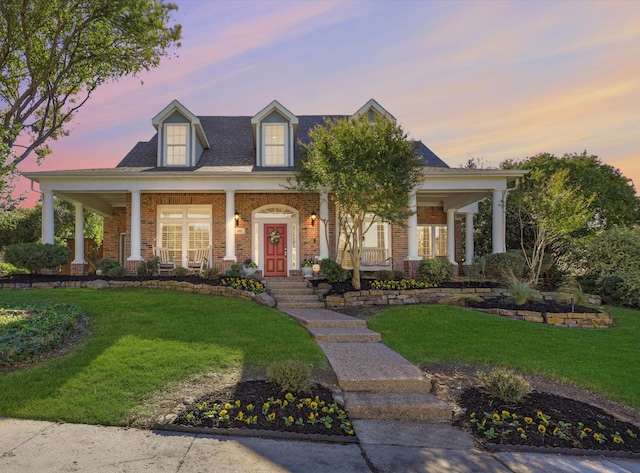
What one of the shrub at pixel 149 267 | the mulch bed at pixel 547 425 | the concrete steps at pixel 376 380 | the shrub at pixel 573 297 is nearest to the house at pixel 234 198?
the shrub at pixel 149 267

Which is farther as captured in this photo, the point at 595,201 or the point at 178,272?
the point at 595,201

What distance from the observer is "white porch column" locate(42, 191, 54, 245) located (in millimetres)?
13352

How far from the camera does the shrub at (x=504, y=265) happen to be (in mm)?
12656

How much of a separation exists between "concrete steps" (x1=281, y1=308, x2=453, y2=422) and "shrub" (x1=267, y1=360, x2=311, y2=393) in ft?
1.88

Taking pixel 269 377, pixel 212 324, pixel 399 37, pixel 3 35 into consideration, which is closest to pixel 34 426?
pixel 269 377

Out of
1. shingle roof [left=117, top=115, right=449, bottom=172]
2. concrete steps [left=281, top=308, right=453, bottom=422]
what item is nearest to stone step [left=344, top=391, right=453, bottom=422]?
concrete steps [left=281, top=308, right=453, bottom=422]

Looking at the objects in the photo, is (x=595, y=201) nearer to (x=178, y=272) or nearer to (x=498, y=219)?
(x=498, y=219)

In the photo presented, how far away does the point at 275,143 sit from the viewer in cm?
1506

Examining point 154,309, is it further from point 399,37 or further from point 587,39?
point 587,39

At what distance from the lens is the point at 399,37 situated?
9938 mm

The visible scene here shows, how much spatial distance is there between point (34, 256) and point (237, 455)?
1194cm

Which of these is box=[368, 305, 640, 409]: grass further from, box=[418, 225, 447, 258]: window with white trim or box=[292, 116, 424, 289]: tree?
box=[418, 225, 447, 258]: window with white trim

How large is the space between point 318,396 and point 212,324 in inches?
148

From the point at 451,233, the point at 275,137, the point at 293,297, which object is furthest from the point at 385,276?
the point at 275,137
